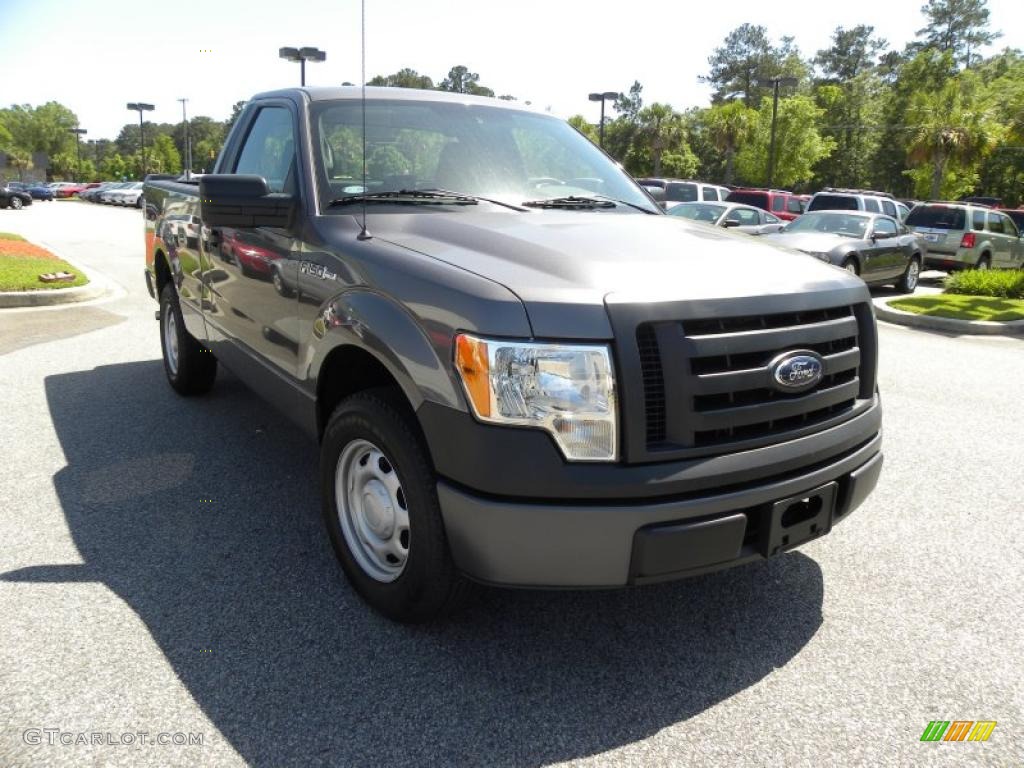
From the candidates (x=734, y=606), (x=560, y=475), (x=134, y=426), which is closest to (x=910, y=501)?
(x=734, y=606)

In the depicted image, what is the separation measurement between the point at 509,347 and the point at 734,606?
1584 mm

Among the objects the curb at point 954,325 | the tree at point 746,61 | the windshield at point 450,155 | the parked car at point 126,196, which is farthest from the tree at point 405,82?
the tree at point 746,61

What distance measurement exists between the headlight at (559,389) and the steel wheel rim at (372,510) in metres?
0.65

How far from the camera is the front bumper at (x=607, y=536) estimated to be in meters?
2.33

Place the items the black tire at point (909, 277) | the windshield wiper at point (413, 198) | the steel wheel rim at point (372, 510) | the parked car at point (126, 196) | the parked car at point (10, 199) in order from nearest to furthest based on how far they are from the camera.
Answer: the steel wheel rim at point (372, 510)
the windshield wiper at point (413, 198)
the black tire at point (909, 277)
the parked car at point (10, 199)
the parked car at point (126, 196)

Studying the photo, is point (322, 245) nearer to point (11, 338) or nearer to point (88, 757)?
point (88, 757)

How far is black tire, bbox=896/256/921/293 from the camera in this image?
15000mm

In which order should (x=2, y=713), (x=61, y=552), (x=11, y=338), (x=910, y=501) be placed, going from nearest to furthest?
(x=2, y=713) < (x=61, y=552) < (x=910, y=501) < (x=11, y=338)

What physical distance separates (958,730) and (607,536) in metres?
1.29

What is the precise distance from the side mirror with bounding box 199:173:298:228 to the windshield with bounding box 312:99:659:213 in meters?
0.18

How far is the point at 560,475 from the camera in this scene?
A: 2307mm

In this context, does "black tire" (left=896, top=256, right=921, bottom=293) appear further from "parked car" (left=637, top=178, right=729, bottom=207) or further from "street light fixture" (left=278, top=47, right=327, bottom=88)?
"street light fixture" (left=278, top=47, right=327, bottom=88)

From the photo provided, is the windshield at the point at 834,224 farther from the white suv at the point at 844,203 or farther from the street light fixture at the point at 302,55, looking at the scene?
the street light fixture at the point at 302,55

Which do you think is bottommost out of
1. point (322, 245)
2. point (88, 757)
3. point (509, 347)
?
point (88, 757)
